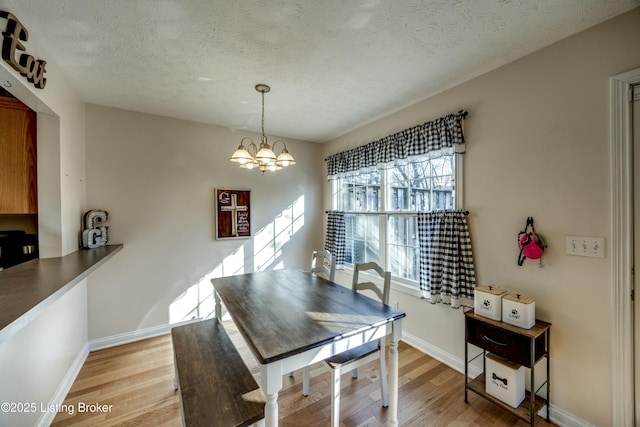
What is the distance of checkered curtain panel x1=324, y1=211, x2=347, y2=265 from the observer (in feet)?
11.8

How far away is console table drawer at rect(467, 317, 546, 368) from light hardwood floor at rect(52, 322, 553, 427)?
48 cm

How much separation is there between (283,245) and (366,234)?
48.3 inches

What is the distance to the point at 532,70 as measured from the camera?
183 centimetres

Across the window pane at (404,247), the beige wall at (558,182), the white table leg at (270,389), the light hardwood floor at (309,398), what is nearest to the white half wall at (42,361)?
the light hardwood floor at (309,398)

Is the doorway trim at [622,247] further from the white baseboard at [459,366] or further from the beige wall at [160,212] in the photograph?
the beige wall at [160,212]

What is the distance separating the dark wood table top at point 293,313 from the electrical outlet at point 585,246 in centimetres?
119

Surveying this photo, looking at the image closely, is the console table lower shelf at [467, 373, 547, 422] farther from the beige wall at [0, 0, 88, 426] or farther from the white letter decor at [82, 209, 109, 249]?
the white letter decor at [82, 209, 109, 249]

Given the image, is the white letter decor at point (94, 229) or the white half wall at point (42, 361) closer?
the white half wall at point (42, 361)

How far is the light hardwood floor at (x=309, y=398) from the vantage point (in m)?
1.77

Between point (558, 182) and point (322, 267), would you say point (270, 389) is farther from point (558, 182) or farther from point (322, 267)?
point (558, 182)

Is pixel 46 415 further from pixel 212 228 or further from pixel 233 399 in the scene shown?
pixel 212 228

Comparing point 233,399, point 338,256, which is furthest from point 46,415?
point 338,256

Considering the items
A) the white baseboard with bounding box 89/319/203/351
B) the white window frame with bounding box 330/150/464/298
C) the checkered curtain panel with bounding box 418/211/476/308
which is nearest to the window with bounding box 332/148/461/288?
the white window frame with bounding box 330/150/464/298

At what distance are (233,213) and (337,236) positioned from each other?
4.69ft
